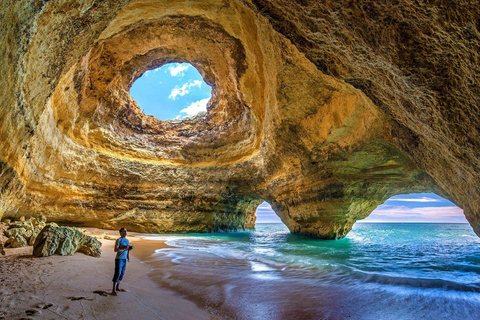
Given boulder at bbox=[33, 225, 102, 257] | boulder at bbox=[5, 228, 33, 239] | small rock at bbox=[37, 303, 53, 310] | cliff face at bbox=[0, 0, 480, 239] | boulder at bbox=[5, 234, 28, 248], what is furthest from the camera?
boulder at bbox=[5, 228, 33, 239]

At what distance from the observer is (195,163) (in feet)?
41.0

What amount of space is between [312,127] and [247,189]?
272 inches

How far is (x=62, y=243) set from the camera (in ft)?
13.6

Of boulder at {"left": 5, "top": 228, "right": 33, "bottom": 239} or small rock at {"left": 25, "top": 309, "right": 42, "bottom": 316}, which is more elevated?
boulder at {"left": 5, "top": 228, "right": 33, "bottom": 239}

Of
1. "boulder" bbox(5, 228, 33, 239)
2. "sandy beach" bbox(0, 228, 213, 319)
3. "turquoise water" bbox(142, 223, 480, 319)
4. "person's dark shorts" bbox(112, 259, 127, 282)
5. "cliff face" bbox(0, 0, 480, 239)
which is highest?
"cliff face" bbox(0, 0, 480, 239)

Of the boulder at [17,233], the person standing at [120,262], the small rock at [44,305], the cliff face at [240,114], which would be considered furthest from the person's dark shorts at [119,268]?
the boulder at [17,233]

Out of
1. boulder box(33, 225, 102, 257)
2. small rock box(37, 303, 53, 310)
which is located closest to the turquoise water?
boulder box(33, 225, 102, 257)

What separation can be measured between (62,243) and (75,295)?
224cm

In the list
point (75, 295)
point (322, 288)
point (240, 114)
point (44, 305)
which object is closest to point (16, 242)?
point (75, 295)

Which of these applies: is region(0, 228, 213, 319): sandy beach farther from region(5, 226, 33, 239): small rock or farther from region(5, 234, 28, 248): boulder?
region(5, 226, 33, 239): small rock

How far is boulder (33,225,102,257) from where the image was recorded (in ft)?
12.9

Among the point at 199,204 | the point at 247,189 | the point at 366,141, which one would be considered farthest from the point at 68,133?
the point at 366,141

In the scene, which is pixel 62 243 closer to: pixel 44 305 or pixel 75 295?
pixel 75 295

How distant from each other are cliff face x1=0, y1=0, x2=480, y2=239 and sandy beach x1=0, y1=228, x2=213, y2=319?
268cm
